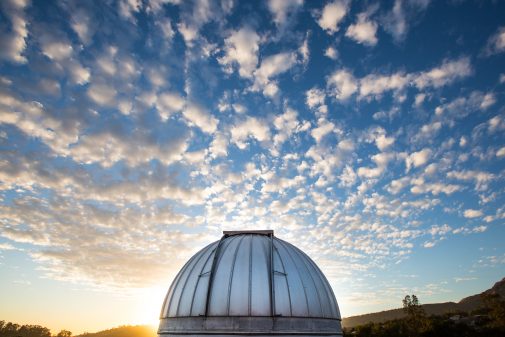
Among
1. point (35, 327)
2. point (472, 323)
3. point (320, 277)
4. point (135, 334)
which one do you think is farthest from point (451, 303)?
point (35, 327)

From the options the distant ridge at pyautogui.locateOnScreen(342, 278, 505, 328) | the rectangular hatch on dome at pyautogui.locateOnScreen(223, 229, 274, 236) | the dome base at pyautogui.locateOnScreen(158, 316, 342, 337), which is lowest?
the dome base at pyautogui.locateOnScreen(158, 316, 342, 337)

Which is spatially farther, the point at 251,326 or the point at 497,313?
the point at 497,313

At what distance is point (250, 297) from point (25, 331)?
18234cm

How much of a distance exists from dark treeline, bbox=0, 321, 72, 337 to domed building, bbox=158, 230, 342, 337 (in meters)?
156

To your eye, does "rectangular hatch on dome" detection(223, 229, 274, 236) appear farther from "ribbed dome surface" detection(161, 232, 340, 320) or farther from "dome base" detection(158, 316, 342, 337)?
"dome base" detection(158, 316, 342, 337)

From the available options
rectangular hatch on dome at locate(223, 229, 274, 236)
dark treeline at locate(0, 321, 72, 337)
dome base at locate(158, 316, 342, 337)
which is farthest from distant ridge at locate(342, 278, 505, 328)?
dark treeline at locate(0, 321, 72, 337)

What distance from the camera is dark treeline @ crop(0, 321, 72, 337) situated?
433 feet

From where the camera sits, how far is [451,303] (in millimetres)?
130000

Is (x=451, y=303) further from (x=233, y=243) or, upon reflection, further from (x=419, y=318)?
(x=233, y=243)

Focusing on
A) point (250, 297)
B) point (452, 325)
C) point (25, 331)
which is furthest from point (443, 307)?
point (25, 331)

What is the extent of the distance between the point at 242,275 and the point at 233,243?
109 inches

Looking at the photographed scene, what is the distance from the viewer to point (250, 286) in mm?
12336

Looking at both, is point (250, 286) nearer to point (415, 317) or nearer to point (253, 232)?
point (253, 232)

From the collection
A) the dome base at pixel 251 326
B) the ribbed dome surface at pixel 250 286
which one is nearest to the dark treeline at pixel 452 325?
the ribbed dome surface at pixel 250 286
